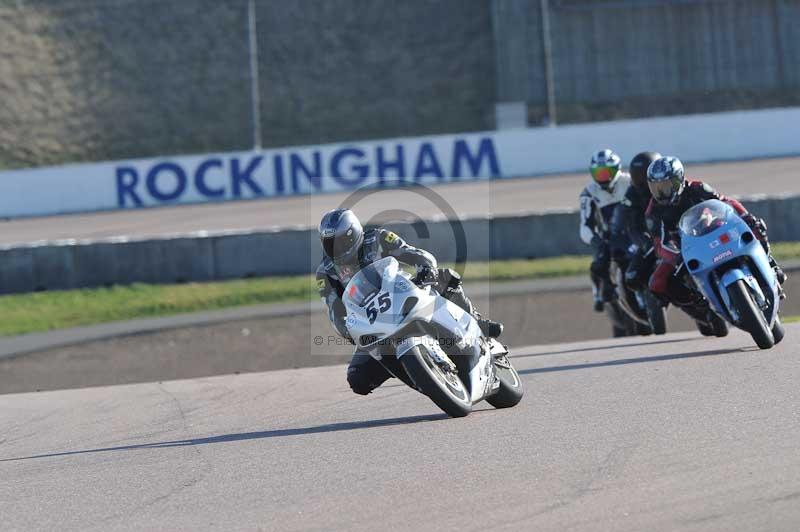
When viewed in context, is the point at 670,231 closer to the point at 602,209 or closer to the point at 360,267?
the point at 602,209

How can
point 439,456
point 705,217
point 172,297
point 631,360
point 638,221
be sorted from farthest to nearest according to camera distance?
point 172,297 → point 638,221 → point 631,360 → point 705,217 → point 439,456

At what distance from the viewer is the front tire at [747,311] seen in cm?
916

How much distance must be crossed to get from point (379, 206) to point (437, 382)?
21.5 m

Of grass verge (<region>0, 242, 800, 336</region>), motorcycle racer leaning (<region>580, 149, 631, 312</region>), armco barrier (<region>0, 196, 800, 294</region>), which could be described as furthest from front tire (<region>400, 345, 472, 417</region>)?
armco barrier (<region>0, 196, 800, 294</region>)

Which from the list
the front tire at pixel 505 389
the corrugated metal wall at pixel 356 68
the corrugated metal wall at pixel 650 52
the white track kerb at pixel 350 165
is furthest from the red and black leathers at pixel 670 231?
the corrugated metal wall at pixel 650 52

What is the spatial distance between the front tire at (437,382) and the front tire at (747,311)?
2692 mm

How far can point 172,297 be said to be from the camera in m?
19.1

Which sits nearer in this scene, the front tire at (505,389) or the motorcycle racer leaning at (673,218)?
the front tire at (505,389)

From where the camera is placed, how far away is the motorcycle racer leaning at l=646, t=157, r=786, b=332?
389 inches

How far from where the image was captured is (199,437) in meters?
7.96

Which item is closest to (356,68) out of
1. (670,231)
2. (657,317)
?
(657,317)

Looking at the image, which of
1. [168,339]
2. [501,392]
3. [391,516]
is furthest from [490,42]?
[391,516]

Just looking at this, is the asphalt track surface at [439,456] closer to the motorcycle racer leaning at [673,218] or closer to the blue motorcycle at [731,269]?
the blue motorcycle at [731,269]

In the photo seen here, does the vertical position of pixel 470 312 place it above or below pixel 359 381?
above
